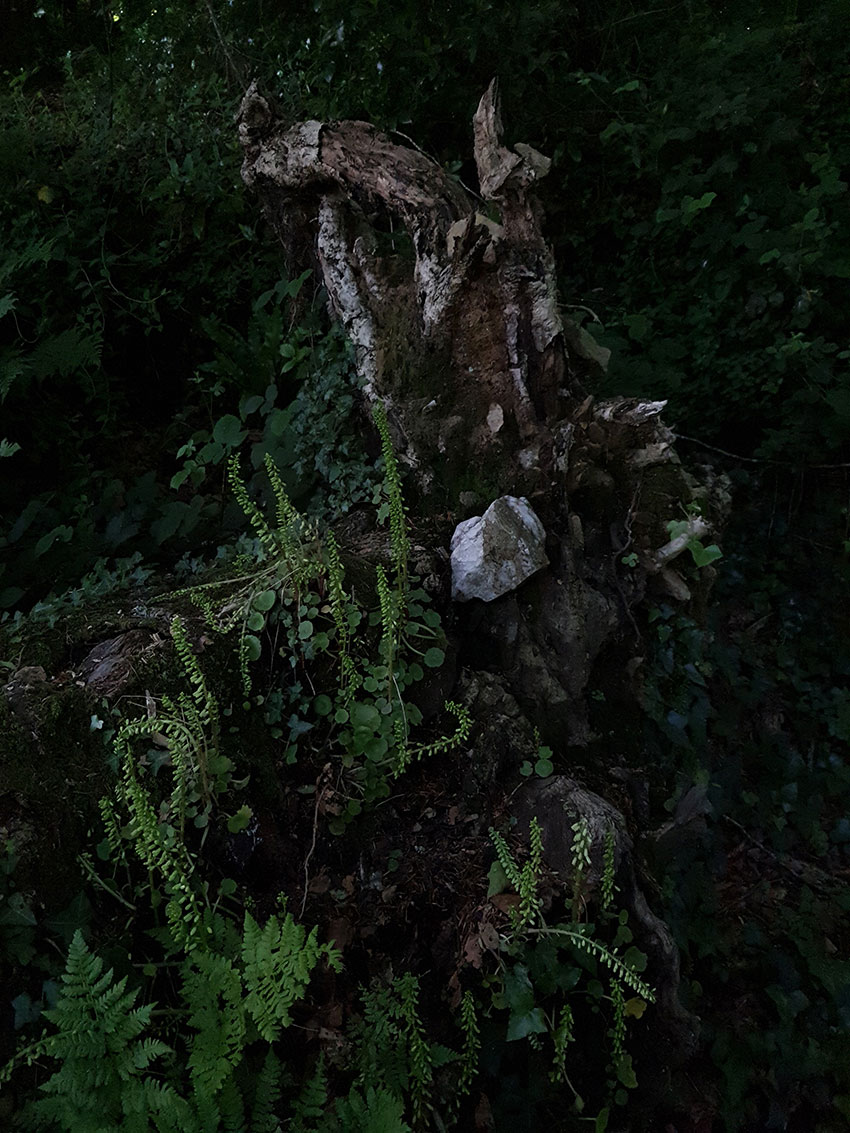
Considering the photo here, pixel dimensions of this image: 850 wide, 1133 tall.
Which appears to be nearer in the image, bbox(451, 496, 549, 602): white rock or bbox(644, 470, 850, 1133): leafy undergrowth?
bbox(451, 496, 549, 602): white rock

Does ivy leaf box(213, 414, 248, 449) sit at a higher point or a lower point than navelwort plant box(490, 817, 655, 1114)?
higher

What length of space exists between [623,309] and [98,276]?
352 cm

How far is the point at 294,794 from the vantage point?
225 centimetres

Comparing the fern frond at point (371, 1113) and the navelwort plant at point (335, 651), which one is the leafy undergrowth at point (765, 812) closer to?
the navelwort plant at point (335, 651)

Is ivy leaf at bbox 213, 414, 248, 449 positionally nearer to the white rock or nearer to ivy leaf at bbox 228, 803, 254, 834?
the white rock

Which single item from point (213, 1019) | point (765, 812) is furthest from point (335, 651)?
point (765, 812)

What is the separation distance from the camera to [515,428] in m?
2.94

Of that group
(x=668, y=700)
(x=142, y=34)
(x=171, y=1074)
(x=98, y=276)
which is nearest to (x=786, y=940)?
(x=668, y=700)

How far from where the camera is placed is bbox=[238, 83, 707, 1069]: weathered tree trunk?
273 centimetres

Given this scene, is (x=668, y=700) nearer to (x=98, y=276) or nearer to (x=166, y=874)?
(x=166, y=874)

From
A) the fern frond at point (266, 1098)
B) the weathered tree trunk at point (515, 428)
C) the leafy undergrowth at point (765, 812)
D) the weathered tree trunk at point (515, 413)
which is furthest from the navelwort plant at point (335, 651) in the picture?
the leafy undergrowth at point (765, 812)

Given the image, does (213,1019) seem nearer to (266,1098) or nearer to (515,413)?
(266,1098)

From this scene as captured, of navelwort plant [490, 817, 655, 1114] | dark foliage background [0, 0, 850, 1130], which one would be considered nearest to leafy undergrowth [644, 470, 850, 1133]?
dark foliage background [0, 0, 850, 1130]

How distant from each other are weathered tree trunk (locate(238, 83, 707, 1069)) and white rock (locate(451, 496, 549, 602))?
34mm
